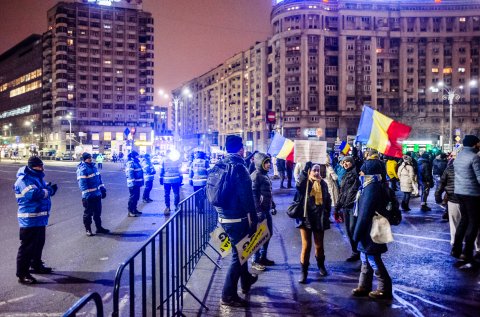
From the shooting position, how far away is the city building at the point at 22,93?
12350 cm

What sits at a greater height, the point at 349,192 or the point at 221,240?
the point at 349,192

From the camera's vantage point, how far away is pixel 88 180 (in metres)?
9.50

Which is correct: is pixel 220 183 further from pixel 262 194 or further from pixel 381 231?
pixel 381 231

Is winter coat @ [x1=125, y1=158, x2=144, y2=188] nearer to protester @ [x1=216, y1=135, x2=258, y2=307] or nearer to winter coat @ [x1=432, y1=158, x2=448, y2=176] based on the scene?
protester @ [x1=216, y1=135, x2=258, y2=307]

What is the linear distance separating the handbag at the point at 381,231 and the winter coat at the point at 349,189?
1.80 meters

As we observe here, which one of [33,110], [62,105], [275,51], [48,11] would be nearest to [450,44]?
[275,51]

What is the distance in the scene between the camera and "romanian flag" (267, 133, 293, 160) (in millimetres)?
13625

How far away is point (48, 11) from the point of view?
374 feet

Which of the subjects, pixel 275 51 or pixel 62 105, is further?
pixel 62 105

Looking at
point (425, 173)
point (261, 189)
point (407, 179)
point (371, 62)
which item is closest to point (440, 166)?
point (425, 173)

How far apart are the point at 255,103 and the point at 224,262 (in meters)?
107

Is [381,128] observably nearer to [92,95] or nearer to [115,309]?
[115,309]

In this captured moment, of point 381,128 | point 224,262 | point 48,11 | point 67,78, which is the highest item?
point 48,11

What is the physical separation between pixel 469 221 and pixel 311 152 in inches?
112
